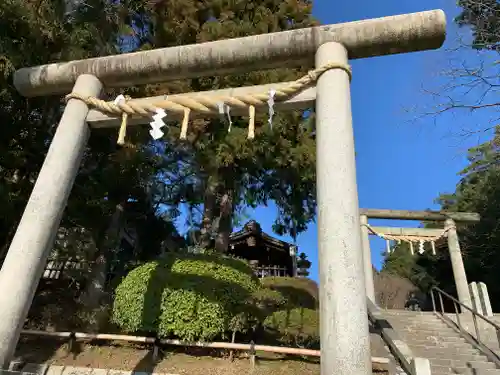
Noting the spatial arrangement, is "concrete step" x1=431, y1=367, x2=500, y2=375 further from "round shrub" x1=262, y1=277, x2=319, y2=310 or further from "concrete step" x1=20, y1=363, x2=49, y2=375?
"concrete step" x1=20, y1=363, x2=49, y2=375

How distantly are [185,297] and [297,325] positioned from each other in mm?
2271

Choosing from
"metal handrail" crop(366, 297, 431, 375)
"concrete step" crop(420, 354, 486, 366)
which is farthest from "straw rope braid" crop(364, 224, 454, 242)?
"metal handrail" crop(366, 297, 431, 375)

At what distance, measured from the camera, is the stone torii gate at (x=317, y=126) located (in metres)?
2.82

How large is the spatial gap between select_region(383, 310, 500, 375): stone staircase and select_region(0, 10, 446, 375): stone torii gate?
4.32 meters

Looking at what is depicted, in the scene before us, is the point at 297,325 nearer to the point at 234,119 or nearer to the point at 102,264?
the point at 234,119

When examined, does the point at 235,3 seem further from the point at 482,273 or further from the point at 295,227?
the point at 482,273

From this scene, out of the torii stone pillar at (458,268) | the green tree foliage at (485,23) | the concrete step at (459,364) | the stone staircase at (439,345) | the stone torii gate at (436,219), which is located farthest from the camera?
the stone torii gate at (436,219)

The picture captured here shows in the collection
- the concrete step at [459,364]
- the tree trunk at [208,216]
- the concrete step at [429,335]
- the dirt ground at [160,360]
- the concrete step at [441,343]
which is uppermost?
the tree trunk at [208,216]

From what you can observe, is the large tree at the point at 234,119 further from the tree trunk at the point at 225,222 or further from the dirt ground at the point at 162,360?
the dirt ground at the point at 162,360

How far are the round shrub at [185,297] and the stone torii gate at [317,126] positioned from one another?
3.05 m

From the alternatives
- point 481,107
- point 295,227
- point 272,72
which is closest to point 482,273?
point 295,227

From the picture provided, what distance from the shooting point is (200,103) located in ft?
13.5

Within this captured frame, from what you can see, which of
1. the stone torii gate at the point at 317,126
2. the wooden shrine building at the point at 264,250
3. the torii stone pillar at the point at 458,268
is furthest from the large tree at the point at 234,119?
the wooden shrine building at the point at 264,250

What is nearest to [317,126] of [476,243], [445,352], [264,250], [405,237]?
[445,352]
